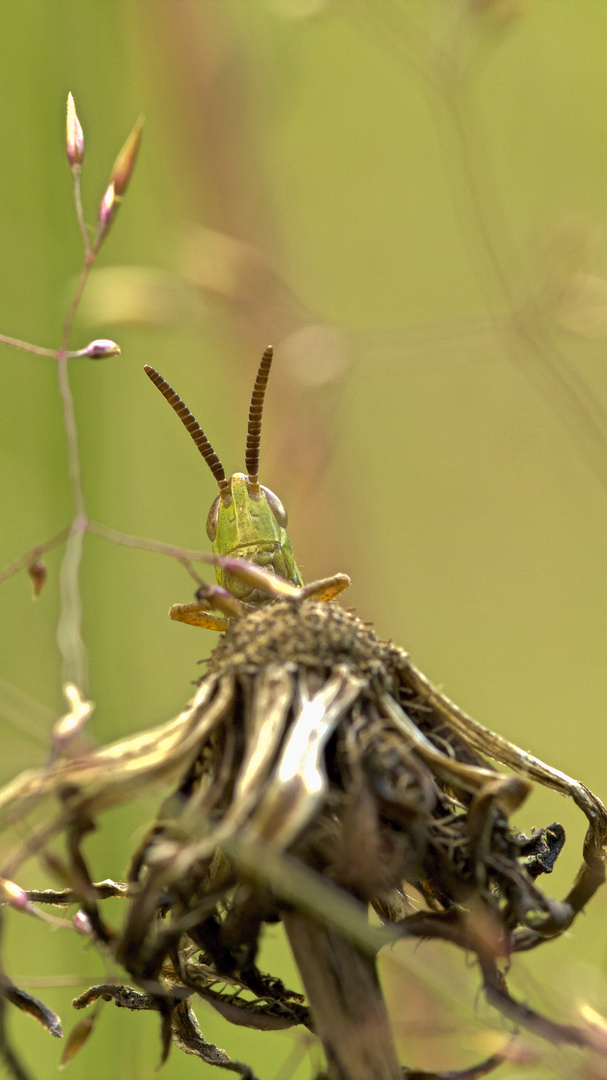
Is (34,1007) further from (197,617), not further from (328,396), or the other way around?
(328,396)

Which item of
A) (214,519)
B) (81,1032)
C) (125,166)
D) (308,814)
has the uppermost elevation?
(125,166)

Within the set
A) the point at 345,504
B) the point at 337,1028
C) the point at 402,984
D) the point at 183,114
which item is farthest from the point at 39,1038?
the point at 183,114

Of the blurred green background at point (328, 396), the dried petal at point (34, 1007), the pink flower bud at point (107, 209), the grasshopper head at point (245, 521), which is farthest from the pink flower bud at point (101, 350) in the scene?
the blurred green background at point (328, 396)

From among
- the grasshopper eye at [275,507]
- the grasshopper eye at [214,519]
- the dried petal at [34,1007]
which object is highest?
the grasshopper eye at [275,507]

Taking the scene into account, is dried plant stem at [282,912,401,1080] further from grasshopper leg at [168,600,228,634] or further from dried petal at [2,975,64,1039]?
grasshopper leg at [168,600,228,634]

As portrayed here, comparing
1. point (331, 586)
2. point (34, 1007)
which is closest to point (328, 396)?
point (331, 586)

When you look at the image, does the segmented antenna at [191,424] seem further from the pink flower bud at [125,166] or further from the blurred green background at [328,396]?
the blurred green background at [328,396]
